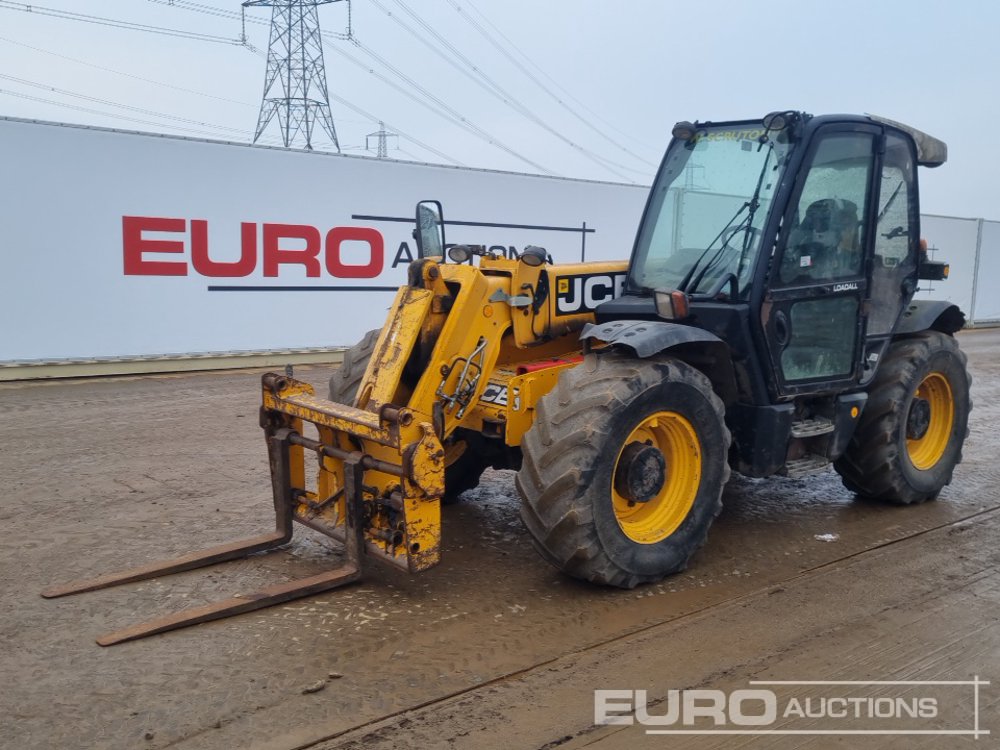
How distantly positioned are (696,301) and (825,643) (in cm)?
200

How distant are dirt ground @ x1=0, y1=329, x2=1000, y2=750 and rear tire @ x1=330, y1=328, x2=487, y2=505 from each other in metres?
0.15

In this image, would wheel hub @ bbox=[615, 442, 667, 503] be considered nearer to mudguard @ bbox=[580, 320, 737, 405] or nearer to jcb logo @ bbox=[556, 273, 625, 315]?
mudguard @ bbox=[580, 320, 737, 405]

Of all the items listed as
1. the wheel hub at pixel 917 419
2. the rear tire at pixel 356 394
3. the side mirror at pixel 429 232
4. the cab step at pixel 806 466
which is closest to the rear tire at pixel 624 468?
the cab step at pixel 806 466

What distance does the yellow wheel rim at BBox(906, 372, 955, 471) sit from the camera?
632cm

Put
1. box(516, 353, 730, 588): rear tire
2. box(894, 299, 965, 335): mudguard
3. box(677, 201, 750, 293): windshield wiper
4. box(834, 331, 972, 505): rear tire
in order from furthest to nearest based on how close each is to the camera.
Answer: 1. box(894, 299, 965, 335): mudguard
2. box(834, 331, 972, 505): rear tire
3. box(677, 201, 750, 293): windshield wiper
4. box(516, 353, 730, 588): rear tire

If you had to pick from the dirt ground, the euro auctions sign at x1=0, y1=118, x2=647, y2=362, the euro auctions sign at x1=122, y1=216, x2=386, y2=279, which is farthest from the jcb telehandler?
the euro auctions sign at x1=122, y1=216, x2=386, y2=279

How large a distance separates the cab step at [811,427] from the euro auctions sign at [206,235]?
5.59 meters

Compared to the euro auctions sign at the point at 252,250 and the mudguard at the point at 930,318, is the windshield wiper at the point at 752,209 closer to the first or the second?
the mudguard at the point at 930,318

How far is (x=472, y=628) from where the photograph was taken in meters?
4.07

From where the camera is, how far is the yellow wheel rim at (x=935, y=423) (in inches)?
249

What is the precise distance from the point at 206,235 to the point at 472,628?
29.8 feet

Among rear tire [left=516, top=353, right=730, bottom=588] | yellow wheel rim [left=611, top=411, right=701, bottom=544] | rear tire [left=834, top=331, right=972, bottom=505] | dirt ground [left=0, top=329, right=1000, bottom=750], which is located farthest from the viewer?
rear tire [left=834, top=331, right=972, bottom=505]

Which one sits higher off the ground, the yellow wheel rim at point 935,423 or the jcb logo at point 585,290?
the jcb logo at point 585,290

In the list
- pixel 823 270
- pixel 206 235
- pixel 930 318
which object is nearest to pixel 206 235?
pixel 206 235
